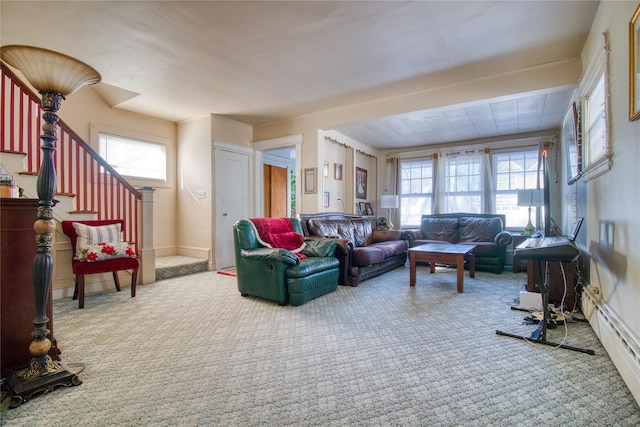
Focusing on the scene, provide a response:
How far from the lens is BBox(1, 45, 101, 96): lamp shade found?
1509 mm

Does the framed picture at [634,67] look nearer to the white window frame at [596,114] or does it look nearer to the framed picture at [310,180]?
the white window frame at [596,114]

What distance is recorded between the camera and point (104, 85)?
428cm

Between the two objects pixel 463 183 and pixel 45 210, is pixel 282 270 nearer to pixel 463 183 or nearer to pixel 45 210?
pixel 45 210

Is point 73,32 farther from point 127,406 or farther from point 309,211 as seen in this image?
point 309,211

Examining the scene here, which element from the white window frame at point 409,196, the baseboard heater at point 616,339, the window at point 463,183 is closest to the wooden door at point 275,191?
the white window frame at point 409,196

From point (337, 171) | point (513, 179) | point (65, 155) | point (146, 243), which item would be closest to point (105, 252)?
point (146, 243)

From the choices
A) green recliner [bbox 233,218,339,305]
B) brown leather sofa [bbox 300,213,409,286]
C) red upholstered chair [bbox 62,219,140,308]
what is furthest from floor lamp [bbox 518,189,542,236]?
red upholstered chair [bbox 62,219,140,308]

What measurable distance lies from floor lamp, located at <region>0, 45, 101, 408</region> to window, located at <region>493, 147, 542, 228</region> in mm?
6630

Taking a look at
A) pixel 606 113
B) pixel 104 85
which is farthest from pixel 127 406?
pixel 104 85

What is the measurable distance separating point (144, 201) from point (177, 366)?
287cm

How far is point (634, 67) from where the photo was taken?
5.51 feet

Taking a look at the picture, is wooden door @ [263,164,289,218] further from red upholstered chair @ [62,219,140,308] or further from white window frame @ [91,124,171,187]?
red upholstered chair @ [62,219,140,308]

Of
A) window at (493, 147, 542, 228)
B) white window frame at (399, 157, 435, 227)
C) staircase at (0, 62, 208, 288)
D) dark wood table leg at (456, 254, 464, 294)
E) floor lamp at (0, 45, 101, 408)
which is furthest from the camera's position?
white window frame at (399, 157, 435, 227)

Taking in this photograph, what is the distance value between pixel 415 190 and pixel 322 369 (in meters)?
5.78
